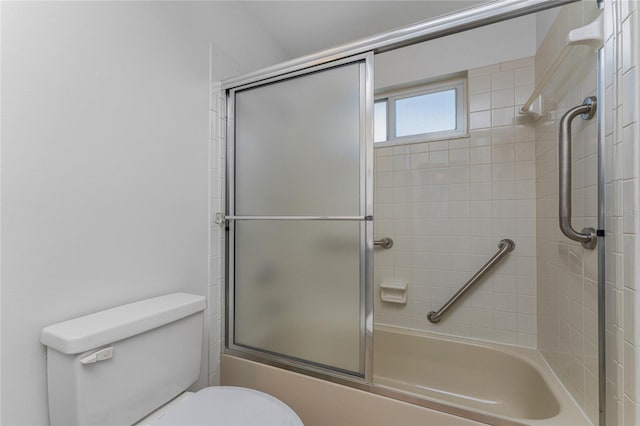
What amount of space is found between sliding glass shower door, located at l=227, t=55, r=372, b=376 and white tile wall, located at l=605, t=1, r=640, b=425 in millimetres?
728

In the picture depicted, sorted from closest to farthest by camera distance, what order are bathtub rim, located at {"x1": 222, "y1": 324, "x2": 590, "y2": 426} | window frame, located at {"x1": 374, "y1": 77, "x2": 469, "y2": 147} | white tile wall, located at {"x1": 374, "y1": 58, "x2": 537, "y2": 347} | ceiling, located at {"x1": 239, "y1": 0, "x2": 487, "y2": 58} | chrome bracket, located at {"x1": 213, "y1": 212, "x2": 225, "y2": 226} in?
bathtub rim, located at {"x1": 222, "y1": 324, "x2": 590, "y2": 426} < chrome bracket, located at {"x1": 213, "y1": 212, "x2": 225, "y2": 226} < ceiling, located at {"x1": 239, "y1": 0, "x2": 487, "y2": 58} < white tile wall, located at {"x1": 374, "y1": 58, "x2": 537, "y2": 347} < window frame, located at {"x1": 374, "y1": 77, "x2": 469, "y2": 147}

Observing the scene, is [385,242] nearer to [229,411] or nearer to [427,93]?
[427,93]

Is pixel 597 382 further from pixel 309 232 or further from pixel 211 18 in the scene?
pixel 211 18

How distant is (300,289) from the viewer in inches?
52.2

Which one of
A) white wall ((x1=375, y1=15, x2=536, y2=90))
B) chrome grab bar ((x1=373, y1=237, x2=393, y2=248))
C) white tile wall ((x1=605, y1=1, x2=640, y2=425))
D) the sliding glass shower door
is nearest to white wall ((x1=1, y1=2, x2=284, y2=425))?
the sliding glass shower door

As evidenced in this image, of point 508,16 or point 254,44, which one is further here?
point 254,44

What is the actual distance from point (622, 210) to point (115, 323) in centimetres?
150

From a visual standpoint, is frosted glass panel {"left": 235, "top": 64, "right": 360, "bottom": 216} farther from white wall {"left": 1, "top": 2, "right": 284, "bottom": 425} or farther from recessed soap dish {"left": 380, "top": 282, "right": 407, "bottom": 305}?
recessed soap dish {"left": 380, "top": 282, "right": 407, "bottom": 305}

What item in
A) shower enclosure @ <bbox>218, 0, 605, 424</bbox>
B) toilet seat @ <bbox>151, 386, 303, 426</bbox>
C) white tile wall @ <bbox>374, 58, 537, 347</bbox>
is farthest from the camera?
white tile wall @ <bbox>374, 58, 537, 347</bbox>

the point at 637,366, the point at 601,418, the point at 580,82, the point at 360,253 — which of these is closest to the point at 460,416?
the point at 601,418

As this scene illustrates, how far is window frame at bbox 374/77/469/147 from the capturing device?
6.24 feet

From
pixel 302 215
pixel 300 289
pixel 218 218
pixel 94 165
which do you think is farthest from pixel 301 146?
pixel 94 165

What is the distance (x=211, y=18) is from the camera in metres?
1.41

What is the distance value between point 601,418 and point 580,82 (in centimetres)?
116
